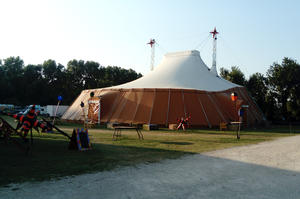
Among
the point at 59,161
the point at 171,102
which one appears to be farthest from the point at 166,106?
the point at 59,161

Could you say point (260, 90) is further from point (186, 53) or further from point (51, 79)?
point (51, 79)

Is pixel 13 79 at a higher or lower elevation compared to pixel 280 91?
higher

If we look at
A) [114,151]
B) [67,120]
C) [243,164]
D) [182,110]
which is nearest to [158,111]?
[182,110]

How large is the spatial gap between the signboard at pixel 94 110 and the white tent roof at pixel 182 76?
2.69m

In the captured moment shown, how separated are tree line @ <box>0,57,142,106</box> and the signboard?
3005cm

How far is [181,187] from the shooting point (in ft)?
13.9

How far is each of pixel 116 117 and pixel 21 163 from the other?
45.2ft

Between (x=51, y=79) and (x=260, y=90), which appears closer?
(x=260, y=90)

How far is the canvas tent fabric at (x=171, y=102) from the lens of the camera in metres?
18.8

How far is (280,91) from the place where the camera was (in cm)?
2716

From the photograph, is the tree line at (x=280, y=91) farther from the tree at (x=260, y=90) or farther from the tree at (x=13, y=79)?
the tree at (x=13, y=79)

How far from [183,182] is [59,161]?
10.6ft

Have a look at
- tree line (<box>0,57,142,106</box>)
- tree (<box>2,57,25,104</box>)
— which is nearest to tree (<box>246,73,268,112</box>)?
tree line (<box>0,57,142,106</box>)

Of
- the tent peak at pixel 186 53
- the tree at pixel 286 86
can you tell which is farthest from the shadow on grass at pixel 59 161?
the tree at pixel 286 86
